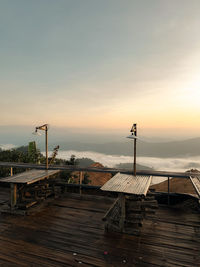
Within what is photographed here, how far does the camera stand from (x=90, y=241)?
4.80 meters

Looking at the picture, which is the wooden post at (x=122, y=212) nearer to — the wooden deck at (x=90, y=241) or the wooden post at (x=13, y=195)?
the wooden deck at (x=90, y=241)

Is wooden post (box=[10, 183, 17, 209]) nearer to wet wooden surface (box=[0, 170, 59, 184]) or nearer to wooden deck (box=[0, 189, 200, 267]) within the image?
wet wooden surface (box=[0, 170, 59, 184])

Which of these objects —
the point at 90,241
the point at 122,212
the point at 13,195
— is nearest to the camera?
the point at 90,241

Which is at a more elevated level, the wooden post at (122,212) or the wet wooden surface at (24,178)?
the wet wooden surface at (24,178)

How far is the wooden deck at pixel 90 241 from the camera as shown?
3.96 m

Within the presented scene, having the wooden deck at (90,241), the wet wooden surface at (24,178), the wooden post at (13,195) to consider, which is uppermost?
the wet wooden surface at (24,178)

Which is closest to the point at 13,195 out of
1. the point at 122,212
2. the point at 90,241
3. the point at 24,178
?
the point at 24,178

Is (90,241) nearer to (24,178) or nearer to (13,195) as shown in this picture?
(24,178)

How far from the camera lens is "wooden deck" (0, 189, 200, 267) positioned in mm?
3965

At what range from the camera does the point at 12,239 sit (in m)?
4.88

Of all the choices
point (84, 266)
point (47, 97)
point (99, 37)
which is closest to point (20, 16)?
point (99, 37)

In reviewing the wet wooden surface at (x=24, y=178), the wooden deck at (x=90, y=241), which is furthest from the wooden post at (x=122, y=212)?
the wet wooden surface at (x=24, y=178)

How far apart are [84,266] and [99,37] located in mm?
14355

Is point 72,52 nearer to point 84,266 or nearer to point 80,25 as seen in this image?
point 80,25
